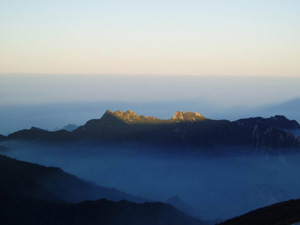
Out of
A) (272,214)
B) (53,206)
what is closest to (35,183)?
(53,206)

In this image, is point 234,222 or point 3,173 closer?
point 234,222

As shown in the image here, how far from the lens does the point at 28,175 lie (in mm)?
182000

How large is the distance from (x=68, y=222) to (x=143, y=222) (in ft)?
106

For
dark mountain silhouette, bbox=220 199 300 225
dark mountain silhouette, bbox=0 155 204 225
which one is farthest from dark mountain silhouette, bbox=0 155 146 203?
dark mountain silhouette, bbox=220 199 300 225

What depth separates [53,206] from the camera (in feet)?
543

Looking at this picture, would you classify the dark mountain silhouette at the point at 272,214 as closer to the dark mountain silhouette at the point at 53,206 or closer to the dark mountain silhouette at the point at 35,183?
the dark mountain silhouette at the point at 53,206

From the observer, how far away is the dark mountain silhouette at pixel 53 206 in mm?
157750

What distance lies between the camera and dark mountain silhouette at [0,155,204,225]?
157750mm

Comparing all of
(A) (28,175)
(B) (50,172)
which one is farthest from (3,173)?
(B) (50,172)

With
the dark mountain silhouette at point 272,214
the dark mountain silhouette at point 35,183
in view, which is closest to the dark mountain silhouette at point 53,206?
the dark mountain silhouette at point 35,183

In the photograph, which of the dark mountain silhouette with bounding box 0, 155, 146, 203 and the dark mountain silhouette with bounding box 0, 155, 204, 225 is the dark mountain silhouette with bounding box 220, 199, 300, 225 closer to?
the dark mountain silhouette with bounding box 0, 155, 204, 225

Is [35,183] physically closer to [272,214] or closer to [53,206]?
[53,206]

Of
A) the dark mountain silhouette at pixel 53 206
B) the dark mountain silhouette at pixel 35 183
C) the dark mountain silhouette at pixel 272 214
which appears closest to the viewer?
the dark mountain silhouette at pixel 272 214

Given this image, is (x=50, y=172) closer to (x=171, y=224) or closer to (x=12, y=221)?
(x=12, y=221)
